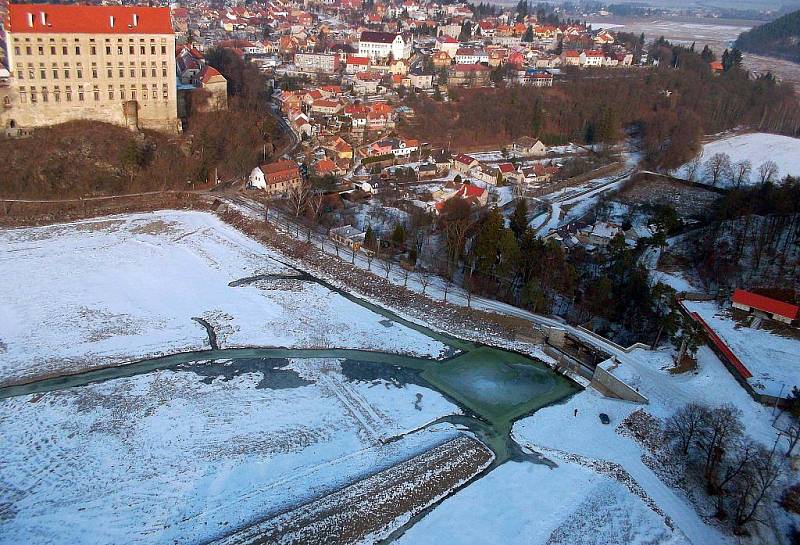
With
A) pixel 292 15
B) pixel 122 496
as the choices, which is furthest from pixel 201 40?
pixel 122 496

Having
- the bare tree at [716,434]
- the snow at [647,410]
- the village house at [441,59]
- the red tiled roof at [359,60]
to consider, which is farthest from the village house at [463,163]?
the bare tree at [716,434]

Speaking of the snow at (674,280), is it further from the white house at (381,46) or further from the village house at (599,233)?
the white house at (381,46)

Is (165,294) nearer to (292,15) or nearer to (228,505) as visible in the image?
(228,505)

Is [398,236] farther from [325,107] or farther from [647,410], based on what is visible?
[325,107]

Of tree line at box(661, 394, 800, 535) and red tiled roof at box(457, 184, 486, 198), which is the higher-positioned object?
red tiled roof at box(457, 184, 486, 198)

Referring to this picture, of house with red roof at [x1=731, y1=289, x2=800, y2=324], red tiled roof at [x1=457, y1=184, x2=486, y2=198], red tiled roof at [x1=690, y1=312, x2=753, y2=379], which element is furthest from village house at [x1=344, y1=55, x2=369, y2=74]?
red tiled roof at [x1=690, y1=312, x2=753, y2=379]

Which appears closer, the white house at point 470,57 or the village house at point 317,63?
the village house at point 317,63

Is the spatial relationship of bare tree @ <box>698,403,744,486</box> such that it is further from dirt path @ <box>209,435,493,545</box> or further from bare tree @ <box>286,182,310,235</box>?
bare tree @ <box>286,182,310,235</box>
